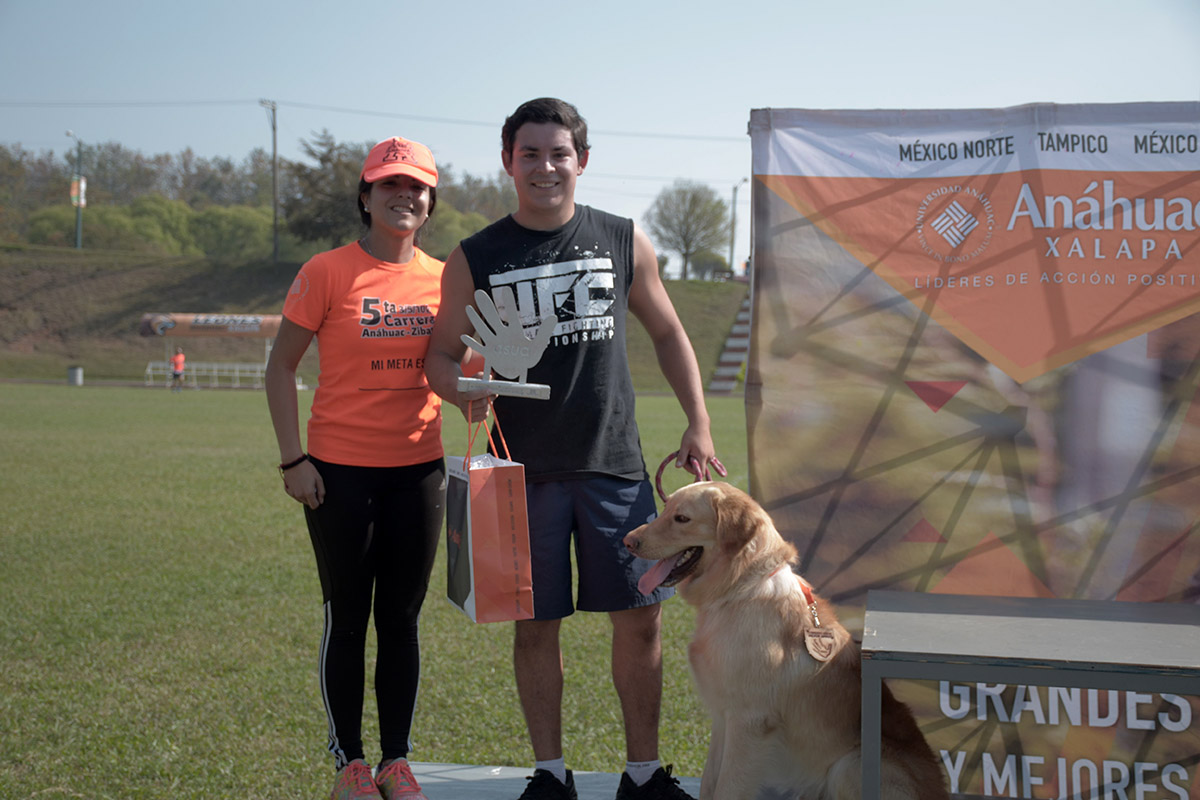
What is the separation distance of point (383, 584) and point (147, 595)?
4484mm

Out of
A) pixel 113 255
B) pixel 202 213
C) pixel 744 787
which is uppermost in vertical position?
Result: pixel 202 213

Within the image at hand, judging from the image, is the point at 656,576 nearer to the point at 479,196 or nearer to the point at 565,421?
the point at 565,421

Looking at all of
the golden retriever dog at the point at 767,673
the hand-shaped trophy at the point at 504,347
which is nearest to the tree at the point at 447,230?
the hand-shaped trophy at the point at 504,347

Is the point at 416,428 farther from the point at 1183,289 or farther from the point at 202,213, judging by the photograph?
the point at 202,213

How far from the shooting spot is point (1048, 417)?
3.50 metres

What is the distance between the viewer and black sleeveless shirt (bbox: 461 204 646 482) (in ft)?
10.2

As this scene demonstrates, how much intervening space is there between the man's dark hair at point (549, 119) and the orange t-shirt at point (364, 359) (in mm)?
670

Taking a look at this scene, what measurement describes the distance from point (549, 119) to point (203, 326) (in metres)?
50.1

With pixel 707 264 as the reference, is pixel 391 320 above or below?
below

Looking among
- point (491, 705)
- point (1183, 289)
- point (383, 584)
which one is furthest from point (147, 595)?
point (1183, 289)

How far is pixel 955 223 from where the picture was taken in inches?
138

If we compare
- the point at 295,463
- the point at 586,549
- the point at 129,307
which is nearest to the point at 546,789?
the point at 586,549

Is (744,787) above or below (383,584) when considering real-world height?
below

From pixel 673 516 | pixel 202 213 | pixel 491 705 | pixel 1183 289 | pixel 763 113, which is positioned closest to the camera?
pixel 673 516
